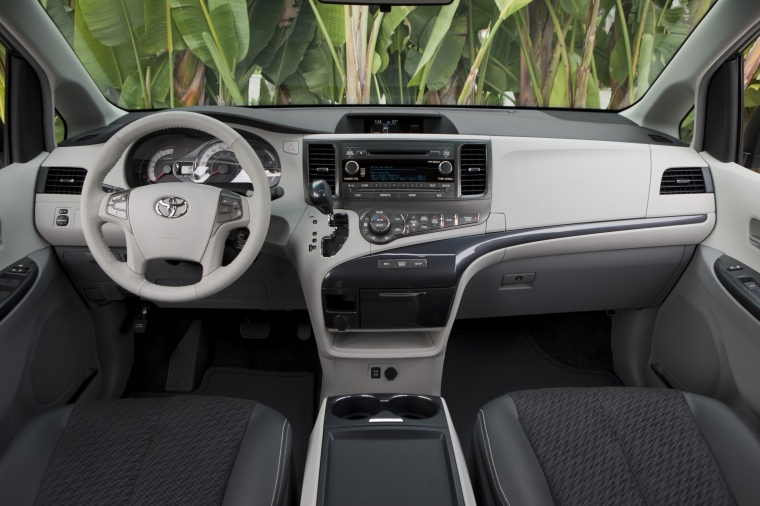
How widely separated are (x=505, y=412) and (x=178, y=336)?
1711 millimetres

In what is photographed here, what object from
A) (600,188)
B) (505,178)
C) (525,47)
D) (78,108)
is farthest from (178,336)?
(525,47)

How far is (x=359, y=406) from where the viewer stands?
5.01 feet

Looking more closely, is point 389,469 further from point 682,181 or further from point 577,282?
point 682,181

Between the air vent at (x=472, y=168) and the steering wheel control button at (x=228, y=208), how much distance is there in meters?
0.76

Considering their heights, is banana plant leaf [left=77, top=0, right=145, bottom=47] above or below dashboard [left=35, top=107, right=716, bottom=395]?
above

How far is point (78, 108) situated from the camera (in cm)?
211

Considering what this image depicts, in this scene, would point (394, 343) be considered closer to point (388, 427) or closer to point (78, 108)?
point (388, 427)

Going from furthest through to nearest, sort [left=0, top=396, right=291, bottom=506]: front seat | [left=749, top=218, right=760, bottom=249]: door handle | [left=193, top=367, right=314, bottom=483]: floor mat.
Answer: [left=193, top=367, right=314, bottom=483]: floor mat < [left=749, top=218, right=760, bottom=249]: door handle < [left=0, top=396, right=291, bottom=506]: front seat

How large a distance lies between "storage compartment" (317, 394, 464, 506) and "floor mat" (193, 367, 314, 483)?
34.6 inches

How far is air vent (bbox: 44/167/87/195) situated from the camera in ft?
6.29

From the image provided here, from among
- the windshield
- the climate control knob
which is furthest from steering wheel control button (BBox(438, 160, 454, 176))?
the windshield

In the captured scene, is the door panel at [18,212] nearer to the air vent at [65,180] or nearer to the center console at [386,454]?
the air vent at [65,180]

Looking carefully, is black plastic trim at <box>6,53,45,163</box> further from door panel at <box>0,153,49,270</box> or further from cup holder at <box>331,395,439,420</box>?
cup holder at <box>331,395,439,420</box>

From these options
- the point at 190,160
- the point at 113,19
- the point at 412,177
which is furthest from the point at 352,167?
the point at 113,19
